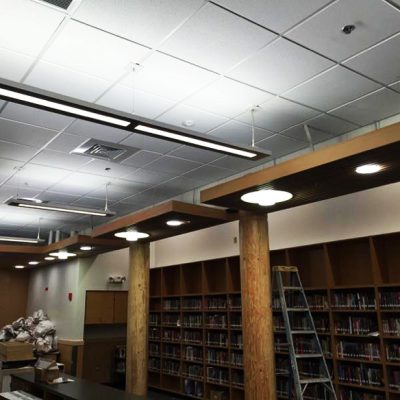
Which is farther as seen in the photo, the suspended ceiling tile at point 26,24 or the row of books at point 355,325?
the row of books at point 355,325

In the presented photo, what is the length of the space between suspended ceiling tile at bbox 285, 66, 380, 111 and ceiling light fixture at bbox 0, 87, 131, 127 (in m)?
1.77

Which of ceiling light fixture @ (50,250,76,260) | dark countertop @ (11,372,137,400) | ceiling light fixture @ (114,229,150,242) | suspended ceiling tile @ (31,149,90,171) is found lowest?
dark countertop @ (11,372,137,400)

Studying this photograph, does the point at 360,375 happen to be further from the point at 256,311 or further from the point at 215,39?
the point at 215,39

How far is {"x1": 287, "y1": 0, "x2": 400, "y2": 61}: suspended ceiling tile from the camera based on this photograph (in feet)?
9.30

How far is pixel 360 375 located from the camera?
4898 mm

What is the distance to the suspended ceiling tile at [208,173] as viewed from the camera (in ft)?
20.1

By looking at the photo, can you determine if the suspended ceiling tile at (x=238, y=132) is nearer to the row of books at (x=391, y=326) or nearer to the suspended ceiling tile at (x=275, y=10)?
the suspended ceiling tile at (x=275, y=10)

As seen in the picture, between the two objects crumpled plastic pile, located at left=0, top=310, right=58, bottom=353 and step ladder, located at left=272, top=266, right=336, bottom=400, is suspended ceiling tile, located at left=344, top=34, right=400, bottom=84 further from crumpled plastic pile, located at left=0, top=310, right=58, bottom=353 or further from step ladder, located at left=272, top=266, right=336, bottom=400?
crumpled plastic pile, located at left=0, top=310, right=58, bottom=353

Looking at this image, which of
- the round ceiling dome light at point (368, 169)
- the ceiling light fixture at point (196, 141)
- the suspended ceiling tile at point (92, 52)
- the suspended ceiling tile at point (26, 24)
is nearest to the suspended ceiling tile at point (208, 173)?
the ceiling light fixture at point (196, 141)

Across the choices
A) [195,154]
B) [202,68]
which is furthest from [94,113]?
[195,154]

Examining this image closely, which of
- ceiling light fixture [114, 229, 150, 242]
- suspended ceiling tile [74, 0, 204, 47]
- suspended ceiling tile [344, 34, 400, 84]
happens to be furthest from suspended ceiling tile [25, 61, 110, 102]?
ceiling light fixture [114, 229, 150, 242]

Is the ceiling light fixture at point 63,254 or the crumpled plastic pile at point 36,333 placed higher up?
the ceiling light fixture at point 63,254

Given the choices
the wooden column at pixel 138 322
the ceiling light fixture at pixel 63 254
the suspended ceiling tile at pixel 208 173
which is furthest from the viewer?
the ceiling light fixture at pixel 63 254

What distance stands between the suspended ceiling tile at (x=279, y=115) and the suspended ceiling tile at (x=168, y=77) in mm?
796
